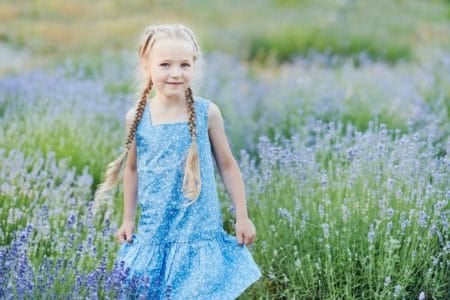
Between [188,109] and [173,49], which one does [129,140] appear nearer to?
[188,109]

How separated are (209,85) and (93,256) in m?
3.58

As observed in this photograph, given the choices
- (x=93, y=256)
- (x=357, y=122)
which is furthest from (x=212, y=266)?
(x=357, y=122)

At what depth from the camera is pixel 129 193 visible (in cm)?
369

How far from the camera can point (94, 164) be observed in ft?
17.1

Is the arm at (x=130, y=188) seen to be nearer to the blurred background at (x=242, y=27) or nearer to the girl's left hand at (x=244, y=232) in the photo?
the girl's left hand at (x=244, y=232)

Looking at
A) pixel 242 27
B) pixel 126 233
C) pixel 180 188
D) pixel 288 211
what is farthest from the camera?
pixel 242 27

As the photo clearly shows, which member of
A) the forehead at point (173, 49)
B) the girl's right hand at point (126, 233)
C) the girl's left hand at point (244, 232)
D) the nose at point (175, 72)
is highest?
the forehead at point (173, 49)

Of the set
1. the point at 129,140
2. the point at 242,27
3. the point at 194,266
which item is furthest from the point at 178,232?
the point at 242,27

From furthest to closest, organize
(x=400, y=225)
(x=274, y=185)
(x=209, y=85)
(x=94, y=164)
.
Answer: (x=209, y=85)
(x=94, y=164)
(x=274, y=185)
(x=400, y=225)

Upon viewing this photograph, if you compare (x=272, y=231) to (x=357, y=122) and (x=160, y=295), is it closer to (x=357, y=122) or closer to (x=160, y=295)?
(x=160, y=295)

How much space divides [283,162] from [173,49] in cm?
105

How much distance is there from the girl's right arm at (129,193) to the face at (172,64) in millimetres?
251

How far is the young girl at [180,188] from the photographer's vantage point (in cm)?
342

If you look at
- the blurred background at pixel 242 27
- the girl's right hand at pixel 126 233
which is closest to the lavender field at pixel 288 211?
the girl's right hand at pixel 126 233
